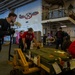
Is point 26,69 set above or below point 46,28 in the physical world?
below

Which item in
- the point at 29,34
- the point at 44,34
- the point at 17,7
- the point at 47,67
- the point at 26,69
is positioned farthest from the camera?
the point at 17,7

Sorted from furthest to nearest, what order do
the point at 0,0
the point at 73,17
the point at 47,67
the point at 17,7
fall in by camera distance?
1. the point at 17,7
2. the point at 0,0
3. the point at 73,17
4. the point at 47,67

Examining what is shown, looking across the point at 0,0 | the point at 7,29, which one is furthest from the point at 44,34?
the point at 7,29

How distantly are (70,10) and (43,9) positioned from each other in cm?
291

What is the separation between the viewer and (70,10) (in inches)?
541

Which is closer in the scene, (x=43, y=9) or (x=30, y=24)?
(x=43, y=9)

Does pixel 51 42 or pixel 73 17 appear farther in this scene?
pixel 51 42

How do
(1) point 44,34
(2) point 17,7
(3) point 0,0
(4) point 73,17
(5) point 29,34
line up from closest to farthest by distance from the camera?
(5) point 29,34
(4) point 73,17
(1) point 44,34
(3) point 0,0
(2) point 17,7

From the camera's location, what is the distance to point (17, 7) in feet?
62.2

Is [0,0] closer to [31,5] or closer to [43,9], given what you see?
[31,5]

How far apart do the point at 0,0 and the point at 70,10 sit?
767 centimetres

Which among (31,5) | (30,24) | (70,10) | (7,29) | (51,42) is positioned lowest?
(51,42)

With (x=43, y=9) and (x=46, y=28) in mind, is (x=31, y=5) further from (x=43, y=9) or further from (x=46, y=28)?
(x=46, y=28)

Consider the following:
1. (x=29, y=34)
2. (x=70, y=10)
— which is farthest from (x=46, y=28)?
(x=29, y=34)
